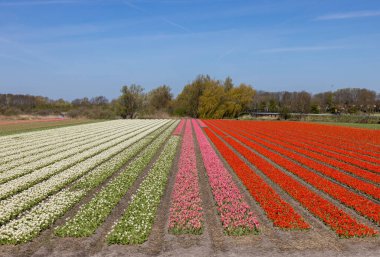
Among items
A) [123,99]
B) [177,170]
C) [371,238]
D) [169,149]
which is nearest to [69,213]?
[177,170]

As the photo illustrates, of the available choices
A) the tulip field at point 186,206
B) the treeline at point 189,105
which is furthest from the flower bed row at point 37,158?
the treeline at point 189,105

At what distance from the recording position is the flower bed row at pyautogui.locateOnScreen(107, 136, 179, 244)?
10.1 metres

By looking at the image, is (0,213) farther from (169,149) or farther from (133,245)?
(169,149)

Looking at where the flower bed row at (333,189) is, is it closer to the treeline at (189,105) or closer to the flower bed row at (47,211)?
the flower bed row at (47,211)

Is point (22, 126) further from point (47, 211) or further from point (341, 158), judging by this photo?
point (341, 158)

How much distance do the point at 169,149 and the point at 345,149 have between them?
16470 millimetres

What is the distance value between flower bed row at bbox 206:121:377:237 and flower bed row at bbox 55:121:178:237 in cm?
783

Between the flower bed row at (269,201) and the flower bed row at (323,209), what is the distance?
81cm

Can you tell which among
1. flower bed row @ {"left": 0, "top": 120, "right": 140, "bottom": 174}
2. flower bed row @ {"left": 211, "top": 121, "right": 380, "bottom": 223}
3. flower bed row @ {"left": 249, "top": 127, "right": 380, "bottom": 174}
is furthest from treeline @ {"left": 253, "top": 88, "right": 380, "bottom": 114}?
flower bed row @ {"left": 0, "top": 120, "right": 140, "bottom": 174}

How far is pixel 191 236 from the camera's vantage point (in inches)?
410

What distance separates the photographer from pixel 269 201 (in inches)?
535

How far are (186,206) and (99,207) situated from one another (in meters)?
3.47

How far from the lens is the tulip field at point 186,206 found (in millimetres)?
9859

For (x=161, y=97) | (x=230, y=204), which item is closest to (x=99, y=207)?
(x=230, y=204)
